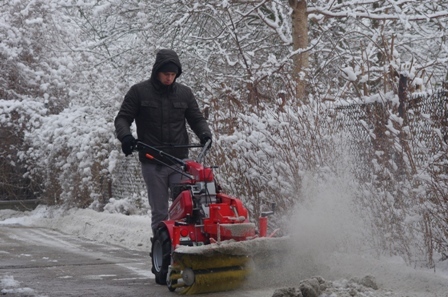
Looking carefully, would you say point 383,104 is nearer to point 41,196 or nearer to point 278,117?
point 278,117

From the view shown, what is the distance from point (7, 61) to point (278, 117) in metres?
13.0

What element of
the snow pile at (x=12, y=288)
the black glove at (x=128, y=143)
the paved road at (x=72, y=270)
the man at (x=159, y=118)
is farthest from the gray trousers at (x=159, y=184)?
the snow pile at (x=12, y=288)

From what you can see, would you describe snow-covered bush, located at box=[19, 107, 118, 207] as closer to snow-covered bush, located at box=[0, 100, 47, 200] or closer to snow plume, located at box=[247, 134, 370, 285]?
snow-covered bush, located at box=[0, 100, 47, 200]

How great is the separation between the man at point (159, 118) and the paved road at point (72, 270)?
2.94 feet

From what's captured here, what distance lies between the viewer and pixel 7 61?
2059 centimetres

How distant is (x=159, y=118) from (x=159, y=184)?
662 millimetres

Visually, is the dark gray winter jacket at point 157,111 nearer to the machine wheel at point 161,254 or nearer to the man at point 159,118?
the man at point 159,118

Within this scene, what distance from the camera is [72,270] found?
895 cm

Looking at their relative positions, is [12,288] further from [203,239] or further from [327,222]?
[327,222]

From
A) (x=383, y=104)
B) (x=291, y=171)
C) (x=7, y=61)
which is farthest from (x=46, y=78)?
(x=383, y=104)

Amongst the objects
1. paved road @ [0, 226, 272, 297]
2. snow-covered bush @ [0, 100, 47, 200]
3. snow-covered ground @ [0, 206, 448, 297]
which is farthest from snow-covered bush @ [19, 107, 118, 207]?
snow-covered ground @ [0, 206, 448, 297]

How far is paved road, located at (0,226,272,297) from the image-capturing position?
7.26 meters

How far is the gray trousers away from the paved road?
2.22 ft

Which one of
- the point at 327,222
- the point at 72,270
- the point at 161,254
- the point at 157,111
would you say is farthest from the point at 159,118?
the point at 72,270
